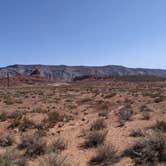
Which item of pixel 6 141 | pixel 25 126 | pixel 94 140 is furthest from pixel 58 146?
pixel 25 126

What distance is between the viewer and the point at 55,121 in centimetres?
1465

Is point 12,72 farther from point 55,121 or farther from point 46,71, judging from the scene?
point 55,121

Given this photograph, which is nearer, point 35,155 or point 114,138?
point 35,155

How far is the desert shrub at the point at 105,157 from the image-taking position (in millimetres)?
7623

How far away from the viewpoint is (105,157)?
7766 mm

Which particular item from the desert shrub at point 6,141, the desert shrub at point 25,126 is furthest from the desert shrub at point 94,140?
the desert shrub at point 25,126

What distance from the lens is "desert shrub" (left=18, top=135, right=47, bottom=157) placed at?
27.8 feet

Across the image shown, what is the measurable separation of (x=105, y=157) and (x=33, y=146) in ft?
7.69

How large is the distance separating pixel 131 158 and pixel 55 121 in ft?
24.3

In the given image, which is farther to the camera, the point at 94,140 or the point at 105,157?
the point at 94,140

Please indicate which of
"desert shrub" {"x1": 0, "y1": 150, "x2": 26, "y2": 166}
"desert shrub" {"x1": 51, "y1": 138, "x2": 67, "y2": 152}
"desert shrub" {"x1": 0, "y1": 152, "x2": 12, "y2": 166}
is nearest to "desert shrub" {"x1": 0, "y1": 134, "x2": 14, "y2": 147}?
"desert shrub" {"x1": 51, "y1": 138, "x2": 67, "y2": 152}

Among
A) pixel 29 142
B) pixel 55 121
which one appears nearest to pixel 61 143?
pixel 29 142

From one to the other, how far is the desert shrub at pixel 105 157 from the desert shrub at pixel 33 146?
165cm

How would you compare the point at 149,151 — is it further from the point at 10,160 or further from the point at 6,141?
the point at 6,141
